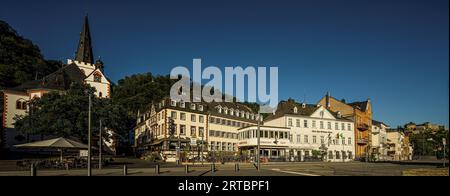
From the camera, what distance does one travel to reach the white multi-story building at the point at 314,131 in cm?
6600

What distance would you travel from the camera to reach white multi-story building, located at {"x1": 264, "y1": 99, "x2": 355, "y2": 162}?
66000mm

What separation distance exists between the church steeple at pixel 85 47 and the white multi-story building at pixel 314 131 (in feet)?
140

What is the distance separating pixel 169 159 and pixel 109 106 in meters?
11.5

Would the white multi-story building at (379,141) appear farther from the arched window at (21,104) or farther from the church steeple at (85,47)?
the arched window at (21,104)

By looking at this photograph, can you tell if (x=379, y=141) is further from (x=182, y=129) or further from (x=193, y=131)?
(x=182, y=129)

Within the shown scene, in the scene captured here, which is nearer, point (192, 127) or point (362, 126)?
point (192, 127)

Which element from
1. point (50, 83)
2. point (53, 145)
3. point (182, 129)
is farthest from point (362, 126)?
point (53, 145)

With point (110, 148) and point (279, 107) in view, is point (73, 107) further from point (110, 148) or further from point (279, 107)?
point (279, 107)

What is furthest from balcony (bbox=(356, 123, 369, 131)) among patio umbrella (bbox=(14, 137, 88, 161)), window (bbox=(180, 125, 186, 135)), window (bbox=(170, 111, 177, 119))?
patio umbrella (bbox=(14, 137, 88, 161))

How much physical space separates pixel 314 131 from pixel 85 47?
53167 millimetres

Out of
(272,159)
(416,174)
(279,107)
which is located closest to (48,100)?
(272,159)

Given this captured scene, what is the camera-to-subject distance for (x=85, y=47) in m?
86.8

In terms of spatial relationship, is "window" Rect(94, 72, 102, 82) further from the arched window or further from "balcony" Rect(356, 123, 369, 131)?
"balcony" Rect(356, 123, 369, 131)

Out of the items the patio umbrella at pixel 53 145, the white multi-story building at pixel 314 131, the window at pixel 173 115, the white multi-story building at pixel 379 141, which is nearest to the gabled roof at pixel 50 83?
the window at pixel 173 115
